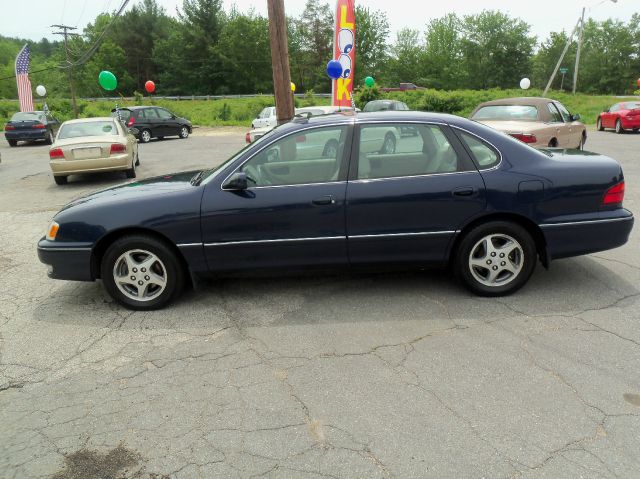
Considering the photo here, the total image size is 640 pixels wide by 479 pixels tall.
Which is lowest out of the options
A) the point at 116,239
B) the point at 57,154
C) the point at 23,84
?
the point at 116,239

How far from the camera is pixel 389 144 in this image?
4430 mm

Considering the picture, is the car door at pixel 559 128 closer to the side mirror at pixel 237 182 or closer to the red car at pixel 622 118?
the side mirror at pixel 237 182

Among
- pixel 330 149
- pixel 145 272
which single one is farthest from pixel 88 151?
pixel 330 149

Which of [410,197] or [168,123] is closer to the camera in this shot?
[410,197]

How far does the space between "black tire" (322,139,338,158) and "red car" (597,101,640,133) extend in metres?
20.8

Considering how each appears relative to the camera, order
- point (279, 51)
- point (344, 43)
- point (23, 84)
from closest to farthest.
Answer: point (279, 51)
point (344, 43)
point (23, 84)

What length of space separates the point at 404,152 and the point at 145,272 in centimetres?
242

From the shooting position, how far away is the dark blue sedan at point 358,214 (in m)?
4.28

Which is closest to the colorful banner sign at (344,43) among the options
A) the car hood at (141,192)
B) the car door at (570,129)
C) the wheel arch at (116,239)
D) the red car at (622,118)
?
the car door at (570,129)

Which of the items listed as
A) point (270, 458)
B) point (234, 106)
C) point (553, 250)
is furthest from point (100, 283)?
point (234, 106)

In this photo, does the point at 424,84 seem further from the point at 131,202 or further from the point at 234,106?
the point at 131,202

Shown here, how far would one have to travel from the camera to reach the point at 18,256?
6.28m

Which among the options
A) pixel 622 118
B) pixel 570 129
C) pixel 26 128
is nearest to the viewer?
pixel 570 129

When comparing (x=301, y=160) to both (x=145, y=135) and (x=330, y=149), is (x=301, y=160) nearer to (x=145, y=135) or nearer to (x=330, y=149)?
(x=330, y=149)
